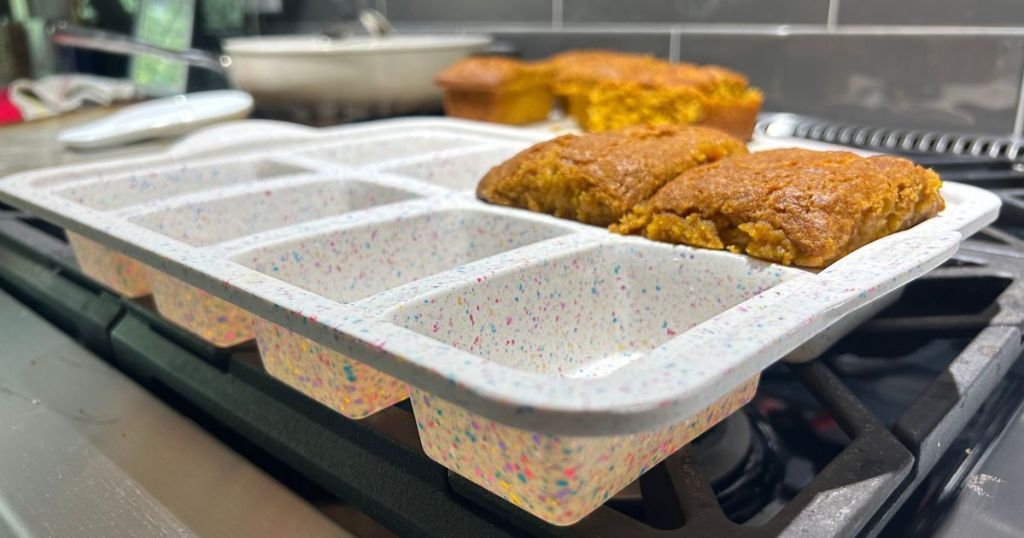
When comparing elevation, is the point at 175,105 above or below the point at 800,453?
above

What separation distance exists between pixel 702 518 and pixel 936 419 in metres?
0.19

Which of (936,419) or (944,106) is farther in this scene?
(944,106)

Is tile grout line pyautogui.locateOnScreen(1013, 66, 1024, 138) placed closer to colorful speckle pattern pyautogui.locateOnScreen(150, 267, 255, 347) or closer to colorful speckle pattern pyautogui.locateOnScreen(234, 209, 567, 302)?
colorful speckle pattern pyautogui.locateOnScreen(234, 209, 567, 302)

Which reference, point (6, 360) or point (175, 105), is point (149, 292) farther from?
point (175, 105)

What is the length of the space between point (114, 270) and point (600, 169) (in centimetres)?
47

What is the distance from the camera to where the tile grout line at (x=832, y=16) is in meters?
1.22

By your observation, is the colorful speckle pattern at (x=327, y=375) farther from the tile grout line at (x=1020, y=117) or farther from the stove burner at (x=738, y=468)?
the tile grout line at (x=1020, y=117)

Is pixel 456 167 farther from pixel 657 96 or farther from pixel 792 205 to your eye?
pixel 792 205

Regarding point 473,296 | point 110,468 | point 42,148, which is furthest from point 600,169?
point 42,148

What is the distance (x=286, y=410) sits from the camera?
1.76ft

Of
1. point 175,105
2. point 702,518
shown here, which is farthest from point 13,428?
point 175,105

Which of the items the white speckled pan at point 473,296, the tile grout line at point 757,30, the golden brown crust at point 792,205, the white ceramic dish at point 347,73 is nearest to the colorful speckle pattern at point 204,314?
the white speckled pan at point 473,296

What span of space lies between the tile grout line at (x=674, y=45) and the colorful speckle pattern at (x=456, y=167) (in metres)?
0.64

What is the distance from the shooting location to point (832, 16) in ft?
4.03
